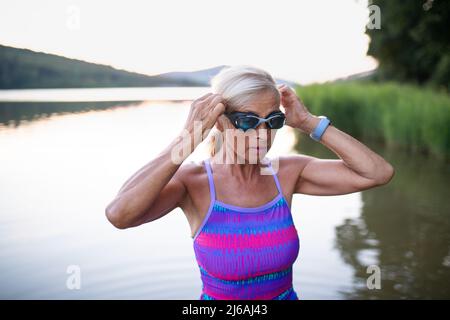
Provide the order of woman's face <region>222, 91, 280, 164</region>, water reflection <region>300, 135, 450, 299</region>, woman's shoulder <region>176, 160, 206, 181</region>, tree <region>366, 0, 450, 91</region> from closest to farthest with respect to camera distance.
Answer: woman's face <region>222, 91, 280, 164</region>, woman's shoulder <region>176, 160, 206, 181</region>, water reflection <region>300, 135, 450, 299</region>, tree <region>366, 0, 450, 91</region>

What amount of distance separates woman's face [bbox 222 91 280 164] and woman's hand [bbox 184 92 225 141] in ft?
0.35

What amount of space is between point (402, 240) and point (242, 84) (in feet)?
16.7

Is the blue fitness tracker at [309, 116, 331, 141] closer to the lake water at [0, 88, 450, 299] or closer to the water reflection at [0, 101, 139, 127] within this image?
the lake water at [0, 88, 450, 299]

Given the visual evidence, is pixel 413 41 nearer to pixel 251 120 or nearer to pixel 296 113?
pixel 296 113

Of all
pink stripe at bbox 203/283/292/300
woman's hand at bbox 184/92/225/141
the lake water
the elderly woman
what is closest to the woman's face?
the elderly woman

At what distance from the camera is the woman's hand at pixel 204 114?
1879 millimetres

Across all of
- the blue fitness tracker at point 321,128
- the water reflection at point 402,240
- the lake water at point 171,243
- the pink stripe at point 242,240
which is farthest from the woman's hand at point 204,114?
the water reflection at point 402,240

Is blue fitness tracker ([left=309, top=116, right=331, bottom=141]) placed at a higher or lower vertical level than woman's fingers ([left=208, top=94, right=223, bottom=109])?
lower

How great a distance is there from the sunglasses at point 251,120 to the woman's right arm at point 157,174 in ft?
0.26

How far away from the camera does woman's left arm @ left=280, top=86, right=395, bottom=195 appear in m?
2.22

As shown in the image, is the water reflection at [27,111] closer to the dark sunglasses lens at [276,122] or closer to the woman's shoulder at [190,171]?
the woman's shoulder at [190,171]

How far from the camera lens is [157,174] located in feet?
6.09

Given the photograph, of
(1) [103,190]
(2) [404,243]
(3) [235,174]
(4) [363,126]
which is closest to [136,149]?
(1) [103,190]

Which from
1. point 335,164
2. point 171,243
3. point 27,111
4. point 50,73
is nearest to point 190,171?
point 335,164
